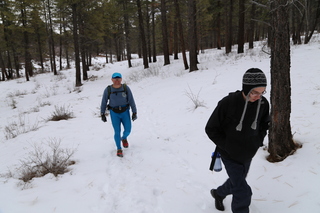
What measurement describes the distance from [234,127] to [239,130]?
80mm

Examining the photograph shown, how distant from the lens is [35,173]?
11.1 ft

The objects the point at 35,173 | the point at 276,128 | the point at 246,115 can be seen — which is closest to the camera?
the point at 246,115

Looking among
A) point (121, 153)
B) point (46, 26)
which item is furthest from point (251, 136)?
point (46, 26)

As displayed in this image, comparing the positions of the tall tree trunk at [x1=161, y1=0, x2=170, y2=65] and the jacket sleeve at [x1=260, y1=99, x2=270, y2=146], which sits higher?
the tall tree trunk at [x1=161, y1=0, x2=170, y2=65]

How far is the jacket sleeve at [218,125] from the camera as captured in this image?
2004mm

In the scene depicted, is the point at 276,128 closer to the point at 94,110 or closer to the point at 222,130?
the point at 222,130

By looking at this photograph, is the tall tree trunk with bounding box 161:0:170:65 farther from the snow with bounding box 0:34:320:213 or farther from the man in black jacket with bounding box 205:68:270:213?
the man in black jacket with bounding box 205:68:270:213

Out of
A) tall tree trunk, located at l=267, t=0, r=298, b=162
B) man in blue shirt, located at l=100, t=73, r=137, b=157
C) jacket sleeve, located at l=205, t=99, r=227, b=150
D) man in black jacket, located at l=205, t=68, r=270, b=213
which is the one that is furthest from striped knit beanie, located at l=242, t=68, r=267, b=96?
man in blue shirt, located at l=100, t=73, r=137, b=157

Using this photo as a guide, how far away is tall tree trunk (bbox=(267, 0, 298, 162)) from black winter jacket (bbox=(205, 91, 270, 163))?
914 mm

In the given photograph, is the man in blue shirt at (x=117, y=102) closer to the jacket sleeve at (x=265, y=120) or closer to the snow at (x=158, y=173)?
the snow at (x=158, y=173)

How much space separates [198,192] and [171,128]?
275cm

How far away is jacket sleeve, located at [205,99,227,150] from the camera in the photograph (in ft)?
6.57

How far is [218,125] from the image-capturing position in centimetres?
201

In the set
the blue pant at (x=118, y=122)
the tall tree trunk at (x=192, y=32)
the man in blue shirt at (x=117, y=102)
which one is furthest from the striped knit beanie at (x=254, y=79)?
the tall tree trunk at (x=192, y=32)
